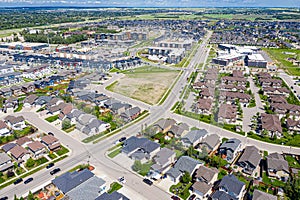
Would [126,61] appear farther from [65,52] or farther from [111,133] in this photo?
[111,133]

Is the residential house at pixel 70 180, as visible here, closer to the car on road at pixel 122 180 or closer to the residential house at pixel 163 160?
the car on road at pixel 122 180

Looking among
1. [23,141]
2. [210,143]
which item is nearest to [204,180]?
[210,143]

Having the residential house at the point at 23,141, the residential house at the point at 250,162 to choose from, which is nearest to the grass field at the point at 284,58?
the residential house at the point at 250,162

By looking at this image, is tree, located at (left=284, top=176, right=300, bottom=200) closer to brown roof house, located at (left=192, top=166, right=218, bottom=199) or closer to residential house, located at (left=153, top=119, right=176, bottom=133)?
brown roof house, located at (left=192, top=166, right=218, bottom=199)

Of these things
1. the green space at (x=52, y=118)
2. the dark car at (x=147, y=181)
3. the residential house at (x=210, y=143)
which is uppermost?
the residential house at (x=210, y=143)

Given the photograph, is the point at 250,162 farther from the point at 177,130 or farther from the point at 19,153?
the point at 19,153

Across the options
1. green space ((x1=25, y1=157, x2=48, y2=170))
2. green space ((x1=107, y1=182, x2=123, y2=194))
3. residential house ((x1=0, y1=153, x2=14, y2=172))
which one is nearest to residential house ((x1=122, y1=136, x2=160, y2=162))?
green space ((x1=107, y1=182, x2=123, y2=194))
